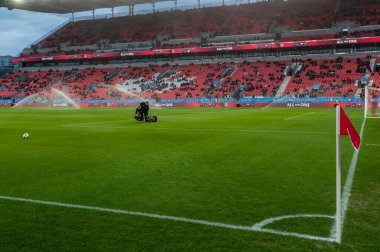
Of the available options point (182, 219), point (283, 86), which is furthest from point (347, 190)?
point (283, 86)

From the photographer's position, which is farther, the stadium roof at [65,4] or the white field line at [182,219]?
the stadium roof at [65,4]

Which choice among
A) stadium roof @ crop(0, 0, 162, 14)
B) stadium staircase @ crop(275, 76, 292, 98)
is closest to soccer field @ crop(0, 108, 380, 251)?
stadium staircase @ crop(275, 76, 292, 98)

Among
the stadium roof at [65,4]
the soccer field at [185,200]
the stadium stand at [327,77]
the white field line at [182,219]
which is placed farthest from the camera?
the stadium roof at [65,4]

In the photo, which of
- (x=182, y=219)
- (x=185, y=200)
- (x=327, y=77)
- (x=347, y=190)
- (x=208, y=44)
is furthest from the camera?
(x=208, y=44)

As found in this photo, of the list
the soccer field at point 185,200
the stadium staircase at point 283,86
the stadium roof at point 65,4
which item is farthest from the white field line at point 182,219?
the stadium roof at point 65,4

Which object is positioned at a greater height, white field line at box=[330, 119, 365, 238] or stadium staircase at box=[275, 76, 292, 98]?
stadium staircase at box=[275, 76, 292, 98]

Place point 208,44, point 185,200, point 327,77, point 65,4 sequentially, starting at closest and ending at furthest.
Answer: point 185,200
point 327,77
point 208,44
point 65,4

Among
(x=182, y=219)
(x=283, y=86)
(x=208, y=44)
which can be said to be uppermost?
(x=208, y=44)

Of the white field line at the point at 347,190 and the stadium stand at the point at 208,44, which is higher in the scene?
the stadium stand at the point at 208,44

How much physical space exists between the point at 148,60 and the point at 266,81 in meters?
26.6

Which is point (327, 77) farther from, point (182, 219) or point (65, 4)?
point (182, 219)

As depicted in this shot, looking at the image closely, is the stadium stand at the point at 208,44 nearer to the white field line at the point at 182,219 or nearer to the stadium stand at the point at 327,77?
the stadium stand at the point at 327,77

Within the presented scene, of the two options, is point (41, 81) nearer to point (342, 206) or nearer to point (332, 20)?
point (332, 20)

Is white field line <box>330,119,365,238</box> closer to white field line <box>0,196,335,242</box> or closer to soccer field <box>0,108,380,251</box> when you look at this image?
soccer field <box>0,108,380,251</box>
